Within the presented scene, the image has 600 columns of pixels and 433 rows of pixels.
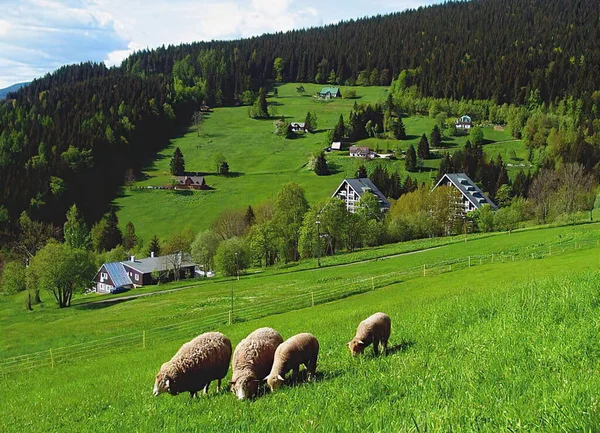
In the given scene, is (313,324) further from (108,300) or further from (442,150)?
(442,150)

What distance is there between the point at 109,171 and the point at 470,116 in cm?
13733

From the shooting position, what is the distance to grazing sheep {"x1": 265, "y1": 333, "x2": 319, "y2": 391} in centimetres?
1225

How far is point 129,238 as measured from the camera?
384ft

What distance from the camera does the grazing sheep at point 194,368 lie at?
13289 mm

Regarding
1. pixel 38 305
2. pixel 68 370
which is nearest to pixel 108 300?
pixel 38 305

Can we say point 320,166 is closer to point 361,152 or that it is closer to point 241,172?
point 361,152

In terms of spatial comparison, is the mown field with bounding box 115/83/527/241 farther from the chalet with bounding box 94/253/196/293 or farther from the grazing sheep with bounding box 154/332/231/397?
the grazing sheep with bounding box 154/332/231/397

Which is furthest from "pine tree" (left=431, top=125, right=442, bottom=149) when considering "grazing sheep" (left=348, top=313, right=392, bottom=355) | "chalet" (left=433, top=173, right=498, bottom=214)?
"grazing sheep" (left=348, top=313, right=392, bottom=355)

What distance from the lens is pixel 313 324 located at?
27.6m

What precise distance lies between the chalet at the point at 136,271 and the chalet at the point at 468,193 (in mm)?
56836

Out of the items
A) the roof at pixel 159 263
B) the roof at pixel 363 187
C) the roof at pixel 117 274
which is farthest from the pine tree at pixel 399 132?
the roof at pixel 117 274

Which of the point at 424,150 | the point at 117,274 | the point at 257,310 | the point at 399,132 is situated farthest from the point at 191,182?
the point at 257,310

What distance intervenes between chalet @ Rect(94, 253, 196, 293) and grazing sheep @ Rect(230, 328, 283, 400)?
8185cm

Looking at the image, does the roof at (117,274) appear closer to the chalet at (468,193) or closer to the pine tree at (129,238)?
the pine tree at (129,238)
